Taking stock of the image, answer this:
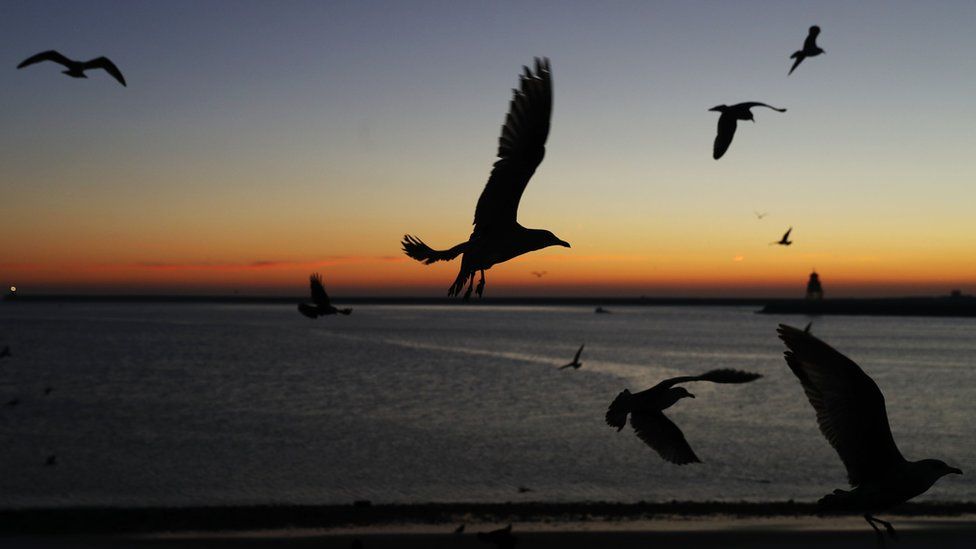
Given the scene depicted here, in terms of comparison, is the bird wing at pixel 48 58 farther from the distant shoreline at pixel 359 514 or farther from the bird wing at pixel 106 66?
the distant shoreline at pixel 359 514

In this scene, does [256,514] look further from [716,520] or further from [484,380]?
[484,380]

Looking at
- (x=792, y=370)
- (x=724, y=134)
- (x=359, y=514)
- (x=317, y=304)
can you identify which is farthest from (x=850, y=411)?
(x=359, y=514)

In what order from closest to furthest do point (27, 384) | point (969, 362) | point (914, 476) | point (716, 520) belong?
1. point (914, 476)
2. point (716, 520)
3. point (27, 384)
4. point (969, 362)

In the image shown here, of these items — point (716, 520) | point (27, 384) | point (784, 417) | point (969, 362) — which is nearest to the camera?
point (716, 520)

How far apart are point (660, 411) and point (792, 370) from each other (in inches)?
86.4

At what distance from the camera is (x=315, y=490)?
28.6 m

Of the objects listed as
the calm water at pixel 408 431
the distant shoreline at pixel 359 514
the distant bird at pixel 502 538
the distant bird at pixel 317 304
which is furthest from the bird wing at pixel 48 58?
the calm water at pixel 408 431

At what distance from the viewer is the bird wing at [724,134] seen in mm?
8672

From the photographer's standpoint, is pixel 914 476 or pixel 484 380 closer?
pixel 914 476

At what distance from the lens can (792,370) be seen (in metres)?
7.04

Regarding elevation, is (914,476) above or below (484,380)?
above

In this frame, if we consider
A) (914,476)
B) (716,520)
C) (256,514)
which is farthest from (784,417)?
(914,476)

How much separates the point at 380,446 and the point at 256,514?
14064mm

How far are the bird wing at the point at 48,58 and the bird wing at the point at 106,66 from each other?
0.20m
